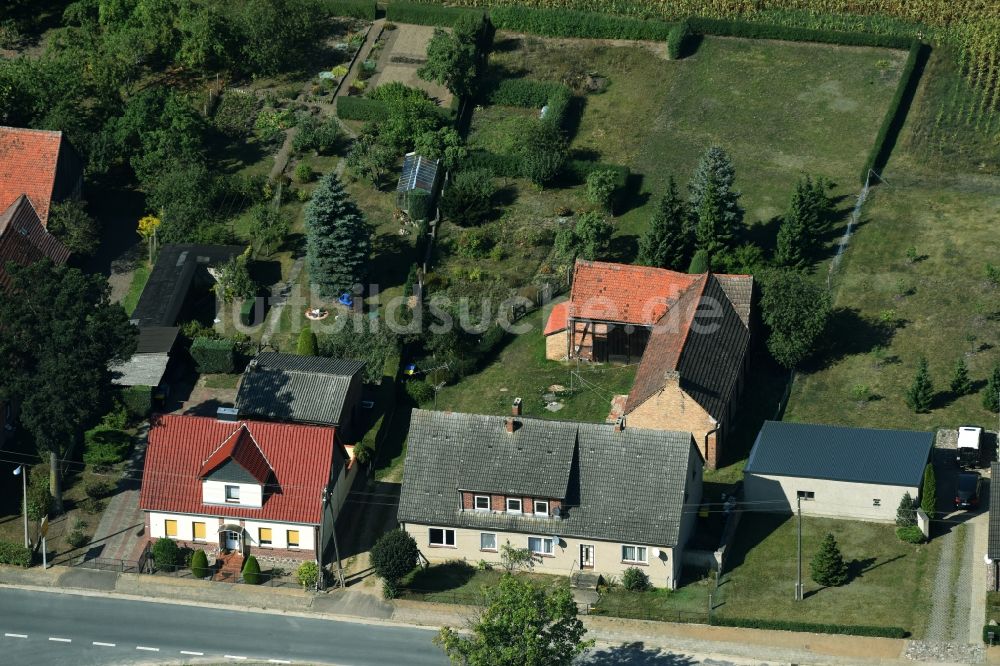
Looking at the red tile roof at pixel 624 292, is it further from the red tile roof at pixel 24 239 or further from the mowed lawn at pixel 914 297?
the red tile roof at pixel 24 239

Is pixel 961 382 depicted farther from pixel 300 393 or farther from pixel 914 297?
pixel 300 393

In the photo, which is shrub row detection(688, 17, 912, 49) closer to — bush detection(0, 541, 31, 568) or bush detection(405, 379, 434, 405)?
bush detection(405, 379, 434, 405)

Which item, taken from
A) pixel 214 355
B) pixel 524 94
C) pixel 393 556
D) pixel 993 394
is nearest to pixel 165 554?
pixel 393 556

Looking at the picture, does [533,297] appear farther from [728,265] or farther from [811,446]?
[811,446]

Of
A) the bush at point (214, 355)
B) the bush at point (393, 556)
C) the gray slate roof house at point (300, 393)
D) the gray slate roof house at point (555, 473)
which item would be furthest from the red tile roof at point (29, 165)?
the bush at point (393, 556)

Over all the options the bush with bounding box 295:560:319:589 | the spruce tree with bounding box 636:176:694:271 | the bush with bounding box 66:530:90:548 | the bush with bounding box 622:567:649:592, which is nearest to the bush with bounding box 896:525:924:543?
the bush with bounding box 622:567:649:592

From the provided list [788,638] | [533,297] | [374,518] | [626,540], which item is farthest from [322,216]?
[788,638]
